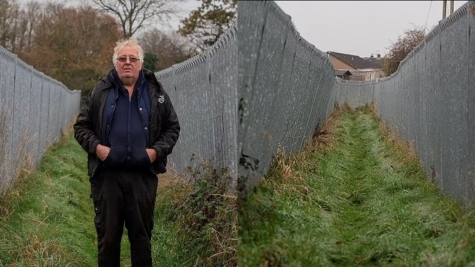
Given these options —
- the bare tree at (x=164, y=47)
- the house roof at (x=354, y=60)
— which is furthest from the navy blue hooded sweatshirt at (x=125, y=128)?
the bare tree at (x=164, y=47)

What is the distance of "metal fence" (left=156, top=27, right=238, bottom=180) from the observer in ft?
17.8

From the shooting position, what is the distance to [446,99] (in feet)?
16.9

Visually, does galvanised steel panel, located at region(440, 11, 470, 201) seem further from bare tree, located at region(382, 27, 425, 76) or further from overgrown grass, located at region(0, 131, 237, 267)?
overgrown grass, located at region(0, 131, 237, 267)

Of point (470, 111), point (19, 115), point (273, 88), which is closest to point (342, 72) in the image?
point (273, 88)

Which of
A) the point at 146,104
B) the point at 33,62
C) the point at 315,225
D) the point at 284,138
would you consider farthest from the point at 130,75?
the point at 33,62

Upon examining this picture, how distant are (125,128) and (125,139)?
8 centimetres

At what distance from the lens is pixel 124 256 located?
595cm

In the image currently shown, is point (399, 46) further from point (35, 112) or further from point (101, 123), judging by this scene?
point (35, 112)

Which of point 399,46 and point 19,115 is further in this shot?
point 19,115

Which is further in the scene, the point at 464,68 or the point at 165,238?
the point at 165,238

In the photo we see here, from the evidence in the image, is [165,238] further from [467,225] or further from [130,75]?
[467,225]

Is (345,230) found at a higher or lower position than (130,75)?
lower

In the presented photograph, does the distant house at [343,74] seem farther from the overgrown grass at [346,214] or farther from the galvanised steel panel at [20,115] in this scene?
the galvanised steel panel at [20,115]

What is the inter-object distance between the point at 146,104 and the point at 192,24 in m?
13.6
